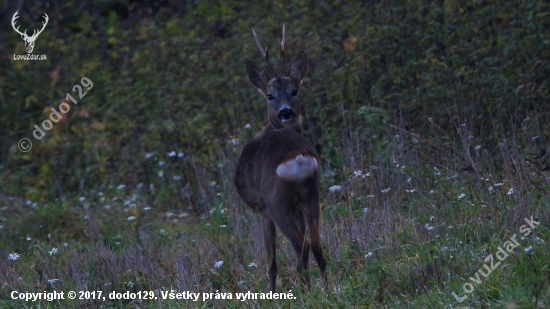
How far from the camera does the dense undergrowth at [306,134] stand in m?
5.34

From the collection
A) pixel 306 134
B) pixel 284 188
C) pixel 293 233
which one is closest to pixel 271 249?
pixel 293 233

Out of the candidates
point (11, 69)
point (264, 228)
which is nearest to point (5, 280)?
point (264, 228)

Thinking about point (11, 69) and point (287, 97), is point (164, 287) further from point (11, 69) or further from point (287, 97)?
point (11, 69)

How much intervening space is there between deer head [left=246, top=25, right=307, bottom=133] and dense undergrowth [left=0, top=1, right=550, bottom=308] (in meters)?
0.67

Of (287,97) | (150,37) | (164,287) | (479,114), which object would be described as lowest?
(164,287)

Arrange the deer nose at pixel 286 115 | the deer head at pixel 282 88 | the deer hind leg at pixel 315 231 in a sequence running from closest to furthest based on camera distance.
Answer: the deer hind leg at pixel 315 231
the deer nose at pixel 286 115
the deer head at pixel 282 88

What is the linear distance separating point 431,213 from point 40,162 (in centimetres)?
792

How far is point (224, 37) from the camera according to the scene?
1200 cm

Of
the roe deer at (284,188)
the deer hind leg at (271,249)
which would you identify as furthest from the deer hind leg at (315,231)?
the deer hind leg at (271,249)

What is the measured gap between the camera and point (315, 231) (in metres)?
5.22

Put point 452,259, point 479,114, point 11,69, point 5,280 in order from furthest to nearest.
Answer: point 11,69
point 479,114
point 5,280
point 452,259

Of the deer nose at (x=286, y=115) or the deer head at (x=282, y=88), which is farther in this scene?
the deer head at (x=282, y=88)

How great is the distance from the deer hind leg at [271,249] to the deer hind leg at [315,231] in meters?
0.44

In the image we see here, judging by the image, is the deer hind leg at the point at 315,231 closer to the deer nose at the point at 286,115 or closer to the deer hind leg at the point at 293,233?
the deer hind leg at the point at 293,233
